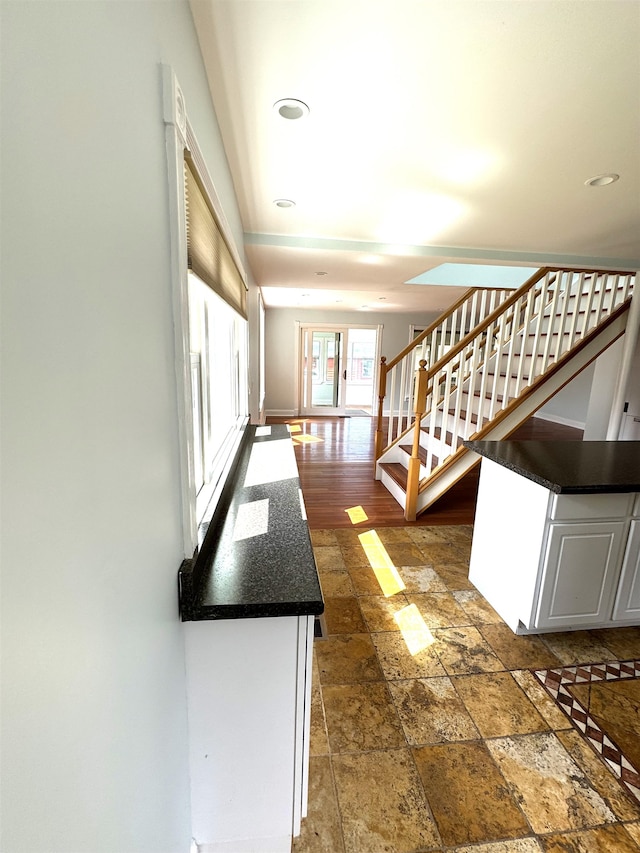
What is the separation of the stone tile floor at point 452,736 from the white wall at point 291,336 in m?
5.99

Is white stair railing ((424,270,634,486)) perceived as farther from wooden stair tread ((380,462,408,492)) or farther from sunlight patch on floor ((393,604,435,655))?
sunlight patch on floor ((393,604,435,655))

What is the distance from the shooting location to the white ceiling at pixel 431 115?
3.61 feet

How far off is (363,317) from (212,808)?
7796 mm

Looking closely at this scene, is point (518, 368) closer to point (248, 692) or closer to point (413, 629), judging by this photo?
point (413, 629)

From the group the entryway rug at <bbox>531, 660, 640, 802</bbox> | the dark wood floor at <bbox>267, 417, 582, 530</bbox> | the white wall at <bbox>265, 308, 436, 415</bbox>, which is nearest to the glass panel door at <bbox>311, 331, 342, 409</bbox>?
the white wall at <bbox>265, 308, 436, 415</bbox>

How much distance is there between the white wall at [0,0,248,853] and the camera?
36 centimetres

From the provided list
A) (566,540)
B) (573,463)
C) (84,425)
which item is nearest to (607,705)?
(566,540)

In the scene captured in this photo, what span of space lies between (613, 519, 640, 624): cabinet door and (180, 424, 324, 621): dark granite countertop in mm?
1710

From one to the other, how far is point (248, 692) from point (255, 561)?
0.35 m

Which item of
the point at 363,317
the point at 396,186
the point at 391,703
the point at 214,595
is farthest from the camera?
the point at 363,317

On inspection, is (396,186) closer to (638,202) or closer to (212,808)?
(638,202)

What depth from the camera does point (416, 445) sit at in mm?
3283

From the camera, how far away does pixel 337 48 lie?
1.19 metres

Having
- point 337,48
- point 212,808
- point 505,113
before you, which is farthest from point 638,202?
point 212,808
